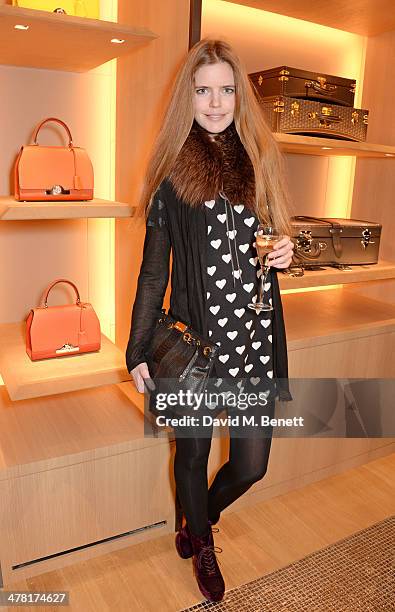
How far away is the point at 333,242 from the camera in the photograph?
2.53m

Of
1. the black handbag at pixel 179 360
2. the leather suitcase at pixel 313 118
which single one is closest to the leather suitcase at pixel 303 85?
the leather suitcase at pixel 313 118

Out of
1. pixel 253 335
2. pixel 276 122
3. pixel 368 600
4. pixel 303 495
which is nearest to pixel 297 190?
pixel 276 122

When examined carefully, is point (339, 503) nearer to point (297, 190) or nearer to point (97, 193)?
point (297, 190)

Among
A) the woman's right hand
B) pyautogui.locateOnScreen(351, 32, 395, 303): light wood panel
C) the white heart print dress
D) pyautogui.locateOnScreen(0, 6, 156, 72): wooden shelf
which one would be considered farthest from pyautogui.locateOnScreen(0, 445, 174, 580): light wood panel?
pyautogui.locateOnScreen(351, 32, 395, 303): light wood panel

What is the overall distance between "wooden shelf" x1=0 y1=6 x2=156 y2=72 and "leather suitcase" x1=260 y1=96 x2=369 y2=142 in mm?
642

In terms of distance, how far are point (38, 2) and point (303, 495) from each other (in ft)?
7.56

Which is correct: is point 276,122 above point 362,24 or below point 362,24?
below

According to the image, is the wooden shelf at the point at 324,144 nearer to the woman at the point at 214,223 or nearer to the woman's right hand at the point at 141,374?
the woman at the point at 214,223

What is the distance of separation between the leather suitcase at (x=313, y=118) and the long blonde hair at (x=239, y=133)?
17.7 inches

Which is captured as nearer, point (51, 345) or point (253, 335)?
point (253, 335)

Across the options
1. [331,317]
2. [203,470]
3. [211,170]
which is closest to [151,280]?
[211,170]

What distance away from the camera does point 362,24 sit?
2656mm

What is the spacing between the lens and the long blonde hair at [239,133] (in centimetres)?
167

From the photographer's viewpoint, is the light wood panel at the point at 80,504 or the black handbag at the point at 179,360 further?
the light wood panel at the point at 80,504
